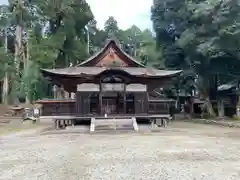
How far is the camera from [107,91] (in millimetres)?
24188

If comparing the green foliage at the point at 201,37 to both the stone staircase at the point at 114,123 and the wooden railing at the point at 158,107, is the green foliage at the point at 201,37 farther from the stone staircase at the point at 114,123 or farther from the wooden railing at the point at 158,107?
the stone staircase at the point at 114,123

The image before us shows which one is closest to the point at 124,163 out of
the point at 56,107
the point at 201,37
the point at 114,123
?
the point at 114,123

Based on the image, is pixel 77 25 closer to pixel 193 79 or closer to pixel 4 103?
pixel 4 103

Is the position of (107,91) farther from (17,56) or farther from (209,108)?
(17,56)

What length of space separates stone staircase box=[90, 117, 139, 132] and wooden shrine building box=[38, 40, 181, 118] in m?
0.77

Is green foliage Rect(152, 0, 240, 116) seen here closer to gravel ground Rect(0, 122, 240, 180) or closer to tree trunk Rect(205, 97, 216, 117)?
tree trunk Rect(205, 97, 216, 117)

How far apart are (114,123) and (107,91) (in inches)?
107

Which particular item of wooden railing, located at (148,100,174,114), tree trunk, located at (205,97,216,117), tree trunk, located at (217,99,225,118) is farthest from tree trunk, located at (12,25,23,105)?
tree trunk, located at (217,99,225,118)

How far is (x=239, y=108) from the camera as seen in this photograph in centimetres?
3128

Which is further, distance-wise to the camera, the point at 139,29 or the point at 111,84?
the point at 139,29

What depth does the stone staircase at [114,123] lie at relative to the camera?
22234 mm

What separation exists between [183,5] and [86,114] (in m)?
18.0

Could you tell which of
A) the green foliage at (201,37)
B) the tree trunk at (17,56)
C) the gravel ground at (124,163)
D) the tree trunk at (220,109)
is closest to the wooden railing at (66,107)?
the green foliage at (201,37)

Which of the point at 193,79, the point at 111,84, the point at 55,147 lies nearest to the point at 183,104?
the point at 193,79
